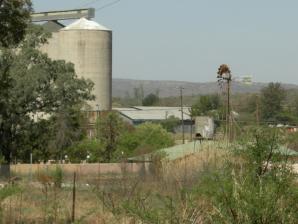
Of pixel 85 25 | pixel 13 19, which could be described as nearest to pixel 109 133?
pixel 85 25

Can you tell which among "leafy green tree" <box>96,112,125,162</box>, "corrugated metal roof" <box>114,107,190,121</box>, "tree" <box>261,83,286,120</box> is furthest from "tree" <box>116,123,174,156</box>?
"corrugated metal roof" <box>114,107,190,121</box>

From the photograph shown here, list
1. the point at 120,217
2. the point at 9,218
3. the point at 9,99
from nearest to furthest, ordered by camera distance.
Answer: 1. the point at 120,217
2. the point at 9,218
3. the point at 9,99

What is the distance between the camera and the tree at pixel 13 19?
20469 millimetres

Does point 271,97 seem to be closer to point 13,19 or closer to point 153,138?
point 153,138

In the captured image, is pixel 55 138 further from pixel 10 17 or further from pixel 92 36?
Answer: pixel 10 17

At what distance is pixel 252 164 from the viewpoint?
9.68m

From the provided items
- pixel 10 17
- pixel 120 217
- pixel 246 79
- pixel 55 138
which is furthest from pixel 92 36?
pixel 120 217

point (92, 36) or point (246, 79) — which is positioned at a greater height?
point (92, 36)

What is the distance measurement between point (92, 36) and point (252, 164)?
83.3m

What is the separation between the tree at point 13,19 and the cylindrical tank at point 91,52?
69.5 metres

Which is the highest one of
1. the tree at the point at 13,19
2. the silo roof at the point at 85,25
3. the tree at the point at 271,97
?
the silo roof at the point at 85,25

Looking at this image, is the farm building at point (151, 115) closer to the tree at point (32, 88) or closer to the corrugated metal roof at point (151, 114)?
the corrugated metal roof at point (151, 114)

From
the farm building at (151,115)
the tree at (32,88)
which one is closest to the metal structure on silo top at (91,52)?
the tree at (32,88)

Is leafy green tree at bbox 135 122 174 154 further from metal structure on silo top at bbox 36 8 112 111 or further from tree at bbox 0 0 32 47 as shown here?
tree at bbox 0 0 32 47
